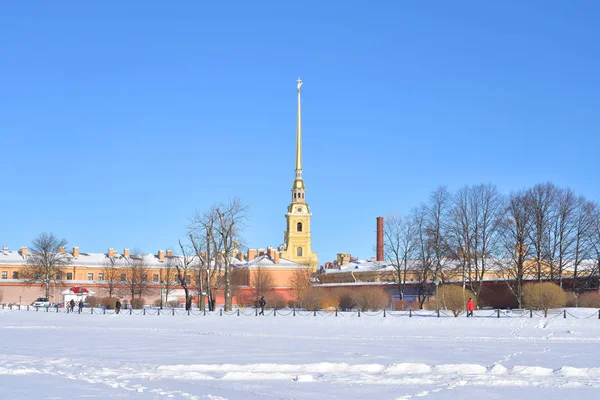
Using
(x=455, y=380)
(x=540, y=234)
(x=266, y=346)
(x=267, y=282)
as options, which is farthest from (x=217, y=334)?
(x=267, y=282)

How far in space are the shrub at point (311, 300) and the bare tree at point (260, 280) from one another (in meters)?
23.2

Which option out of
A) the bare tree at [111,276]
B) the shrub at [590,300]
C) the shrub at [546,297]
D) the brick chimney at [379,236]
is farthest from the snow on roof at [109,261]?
the shrub at [546,297]

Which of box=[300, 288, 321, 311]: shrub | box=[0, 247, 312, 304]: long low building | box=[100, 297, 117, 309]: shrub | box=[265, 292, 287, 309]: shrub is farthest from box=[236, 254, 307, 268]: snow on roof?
box=[300, 288, 321, 311]: shrub

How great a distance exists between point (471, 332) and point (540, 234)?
82.1ft

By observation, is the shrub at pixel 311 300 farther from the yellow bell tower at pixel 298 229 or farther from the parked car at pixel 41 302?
the yellow bell tower at pixel 298 229

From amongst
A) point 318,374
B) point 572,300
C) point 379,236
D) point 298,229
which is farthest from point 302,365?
point 298,229

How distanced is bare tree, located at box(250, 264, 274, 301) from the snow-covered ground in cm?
5639

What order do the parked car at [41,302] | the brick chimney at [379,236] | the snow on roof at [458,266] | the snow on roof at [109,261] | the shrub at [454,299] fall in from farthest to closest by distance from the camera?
the brick chimney at [379,236], the snow on roof at [109,261], the parked car at [41,302], the snow on roof at [458,266], the shrub at [454,299]

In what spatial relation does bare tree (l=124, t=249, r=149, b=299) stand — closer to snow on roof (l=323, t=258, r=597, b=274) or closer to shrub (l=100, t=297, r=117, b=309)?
shrub (l=100, t=297, r=117, b=309)

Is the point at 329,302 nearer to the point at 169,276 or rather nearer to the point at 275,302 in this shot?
the point at 275,302

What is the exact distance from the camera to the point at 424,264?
6294 cm

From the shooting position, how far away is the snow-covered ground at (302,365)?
596 inches

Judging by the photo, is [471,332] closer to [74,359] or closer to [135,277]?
[74,359]

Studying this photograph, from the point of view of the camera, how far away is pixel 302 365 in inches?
759
